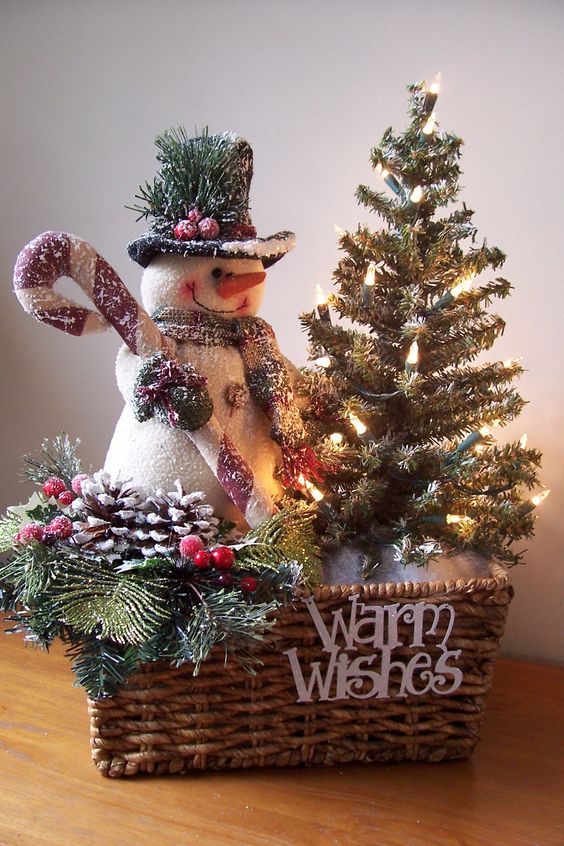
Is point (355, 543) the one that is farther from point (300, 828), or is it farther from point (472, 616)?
point (300, 828)

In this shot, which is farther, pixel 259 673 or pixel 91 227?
pixel 91 227

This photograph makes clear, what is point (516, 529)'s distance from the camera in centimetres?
83

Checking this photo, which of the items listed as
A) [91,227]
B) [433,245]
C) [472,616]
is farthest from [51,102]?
[472,616]

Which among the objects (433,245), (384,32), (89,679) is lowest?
(89,679)

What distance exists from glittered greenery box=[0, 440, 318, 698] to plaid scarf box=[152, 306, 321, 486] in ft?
0.30

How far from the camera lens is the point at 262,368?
2.64ft

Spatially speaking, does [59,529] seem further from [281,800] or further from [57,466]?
[281,800]

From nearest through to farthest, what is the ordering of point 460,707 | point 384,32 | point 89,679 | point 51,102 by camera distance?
point 89,679 < point 460,707 < point 384,32 < point 51,102

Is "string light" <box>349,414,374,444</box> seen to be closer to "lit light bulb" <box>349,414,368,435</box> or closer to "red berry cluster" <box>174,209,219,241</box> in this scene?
"lit light bulb" <box>349,414,368,435</box>

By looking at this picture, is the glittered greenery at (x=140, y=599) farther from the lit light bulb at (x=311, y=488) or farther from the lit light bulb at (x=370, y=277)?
the lit light bulb at (x=370, y=277)

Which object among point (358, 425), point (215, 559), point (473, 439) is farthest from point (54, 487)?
point (473, 439)

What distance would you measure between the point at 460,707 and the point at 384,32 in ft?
2.79

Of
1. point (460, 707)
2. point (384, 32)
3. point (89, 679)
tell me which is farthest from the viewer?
point (384, 32)

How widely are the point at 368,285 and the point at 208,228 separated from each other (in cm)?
18
